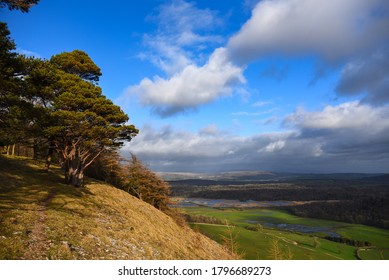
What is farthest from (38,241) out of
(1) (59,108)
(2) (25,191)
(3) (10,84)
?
(1) (59,108)

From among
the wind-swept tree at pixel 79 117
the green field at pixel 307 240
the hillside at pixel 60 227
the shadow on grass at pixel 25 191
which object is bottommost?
the green field at pixel 307 240

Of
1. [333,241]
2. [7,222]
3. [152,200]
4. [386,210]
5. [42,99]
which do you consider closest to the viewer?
[7,222]

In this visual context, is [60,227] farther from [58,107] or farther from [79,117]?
[58,107]

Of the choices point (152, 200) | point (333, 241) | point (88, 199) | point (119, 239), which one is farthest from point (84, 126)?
point (333, 241)

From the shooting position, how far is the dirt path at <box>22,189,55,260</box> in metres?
10.6

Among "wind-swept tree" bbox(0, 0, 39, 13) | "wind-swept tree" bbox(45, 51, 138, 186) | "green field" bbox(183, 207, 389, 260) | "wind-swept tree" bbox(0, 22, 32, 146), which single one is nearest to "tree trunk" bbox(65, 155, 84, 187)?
"wind-swept tree" bbox(45, 51, 138, 186)

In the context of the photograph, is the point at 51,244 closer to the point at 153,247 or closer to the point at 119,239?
the point at 119,239

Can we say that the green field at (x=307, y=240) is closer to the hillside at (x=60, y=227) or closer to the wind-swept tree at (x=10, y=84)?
the hillside at (x=60, y=227)

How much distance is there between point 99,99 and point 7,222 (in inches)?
596

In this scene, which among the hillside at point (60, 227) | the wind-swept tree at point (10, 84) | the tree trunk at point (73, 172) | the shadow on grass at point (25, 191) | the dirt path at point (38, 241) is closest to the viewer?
the dirt path at point (38, 241)

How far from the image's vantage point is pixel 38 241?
11930 mm

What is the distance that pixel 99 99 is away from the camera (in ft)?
84.5

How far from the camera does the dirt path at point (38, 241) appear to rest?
34.7 ft

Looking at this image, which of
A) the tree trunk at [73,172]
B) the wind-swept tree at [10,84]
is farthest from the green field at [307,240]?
the wind-swept tree at [10,84]
